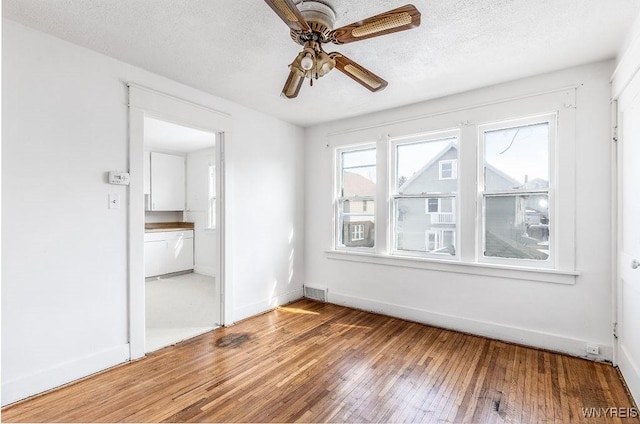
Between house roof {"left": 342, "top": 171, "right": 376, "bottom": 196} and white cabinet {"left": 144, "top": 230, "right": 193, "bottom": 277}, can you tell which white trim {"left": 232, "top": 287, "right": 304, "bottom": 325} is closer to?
house roof {"left": 342, "top": 171, "right": 376, "bottom": 196}

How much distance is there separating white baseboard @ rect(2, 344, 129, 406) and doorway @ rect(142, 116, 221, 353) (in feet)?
5.94

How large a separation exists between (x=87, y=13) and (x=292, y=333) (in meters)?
3.08

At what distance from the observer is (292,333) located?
339 cm

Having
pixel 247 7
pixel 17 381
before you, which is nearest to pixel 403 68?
pixel 247 7

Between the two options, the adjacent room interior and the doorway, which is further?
the doorway

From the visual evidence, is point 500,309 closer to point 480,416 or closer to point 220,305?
point 480,416

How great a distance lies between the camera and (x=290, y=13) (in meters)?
1.75

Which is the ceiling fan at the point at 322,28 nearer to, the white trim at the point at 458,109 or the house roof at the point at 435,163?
the white trim at the point at 458,109

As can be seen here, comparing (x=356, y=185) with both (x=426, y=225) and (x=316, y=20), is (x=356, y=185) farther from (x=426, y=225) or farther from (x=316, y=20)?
(x=316, y=20)

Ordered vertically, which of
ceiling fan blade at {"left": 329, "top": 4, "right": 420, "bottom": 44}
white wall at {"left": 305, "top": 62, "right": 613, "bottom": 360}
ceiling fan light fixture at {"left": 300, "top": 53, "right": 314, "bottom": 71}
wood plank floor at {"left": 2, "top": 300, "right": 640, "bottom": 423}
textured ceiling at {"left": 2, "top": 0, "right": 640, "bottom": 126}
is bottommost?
wood plank floor at {"left": 2, "top": 300, "right": 640, "bottom": 423}

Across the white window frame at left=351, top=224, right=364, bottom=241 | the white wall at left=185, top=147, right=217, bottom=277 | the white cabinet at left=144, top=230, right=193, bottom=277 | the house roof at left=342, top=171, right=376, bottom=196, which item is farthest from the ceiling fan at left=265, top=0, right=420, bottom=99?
the white cabinet at left=144, top=230, right=193, bottom=277

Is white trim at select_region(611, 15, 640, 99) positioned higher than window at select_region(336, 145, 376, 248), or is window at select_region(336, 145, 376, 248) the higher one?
white trim at select_region(611, 15, 640, 99)

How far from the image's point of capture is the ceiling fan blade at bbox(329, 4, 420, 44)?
1.72 m

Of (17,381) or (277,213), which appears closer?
(17,381)
